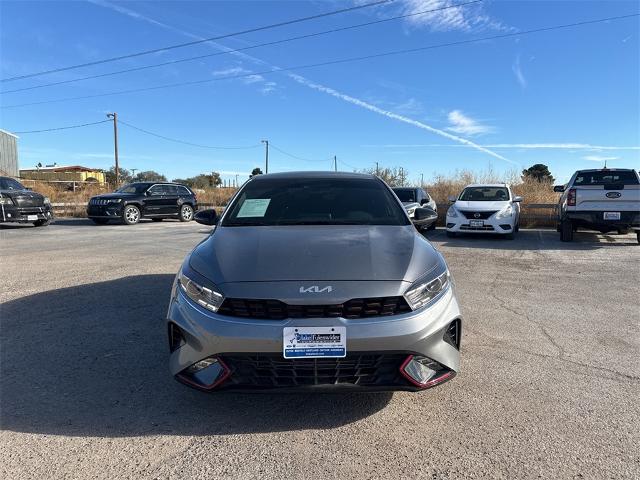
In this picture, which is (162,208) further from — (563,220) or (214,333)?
(214,333)

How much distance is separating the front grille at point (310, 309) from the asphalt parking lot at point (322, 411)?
0.69 m

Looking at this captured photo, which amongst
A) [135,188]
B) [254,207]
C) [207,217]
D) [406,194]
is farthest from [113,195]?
[254,207]

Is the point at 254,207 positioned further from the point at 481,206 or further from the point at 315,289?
the point at 481,206

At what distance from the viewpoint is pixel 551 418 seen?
2.76 m

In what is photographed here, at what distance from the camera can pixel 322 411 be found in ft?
9.29

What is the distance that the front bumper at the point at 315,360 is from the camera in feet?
8.01

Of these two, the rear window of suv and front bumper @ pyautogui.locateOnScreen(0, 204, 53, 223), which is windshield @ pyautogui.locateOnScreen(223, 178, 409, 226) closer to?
the rear window of suv

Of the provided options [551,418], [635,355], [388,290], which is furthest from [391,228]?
[635,355]

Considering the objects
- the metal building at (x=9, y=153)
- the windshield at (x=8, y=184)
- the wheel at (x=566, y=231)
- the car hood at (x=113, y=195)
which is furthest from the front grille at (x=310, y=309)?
the metal building at (x=9, y=153)

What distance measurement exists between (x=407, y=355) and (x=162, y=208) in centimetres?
1754

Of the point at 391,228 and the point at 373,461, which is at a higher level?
the point at 391,228

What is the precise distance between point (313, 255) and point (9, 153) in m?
54.0

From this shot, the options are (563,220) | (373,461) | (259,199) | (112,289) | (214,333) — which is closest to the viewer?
(373,461)

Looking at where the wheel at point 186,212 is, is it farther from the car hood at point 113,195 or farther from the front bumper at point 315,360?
the front bumper at point 315,360
